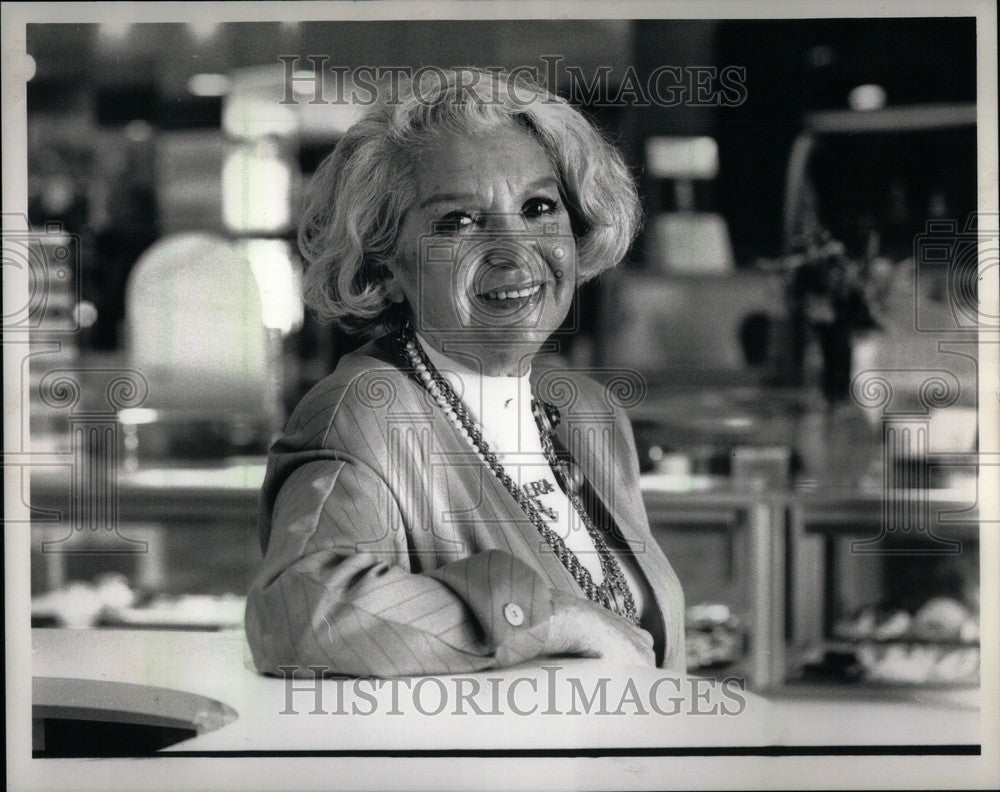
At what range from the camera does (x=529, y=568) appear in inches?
78.1

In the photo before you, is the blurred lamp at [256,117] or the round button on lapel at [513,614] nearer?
the round button on lapel at [513,614]

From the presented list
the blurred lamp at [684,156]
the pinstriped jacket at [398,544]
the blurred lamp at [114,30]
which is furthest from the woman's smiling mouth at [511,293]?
the blurred lamp at [114,30]

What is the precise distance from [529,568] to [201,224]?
33.7 inches

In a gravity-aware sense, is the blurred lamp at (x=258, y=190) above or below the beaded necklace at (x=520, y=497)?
above

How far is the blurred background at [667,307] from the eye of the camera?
2.12 m

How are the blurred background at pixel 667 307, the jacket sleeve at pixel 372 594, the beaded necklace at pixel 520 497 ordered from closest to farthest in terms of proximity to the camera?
the jacket sleeve at pixel 372 594
the beaded necklace at pixel 520 497
the blurred background at pixel 667 307

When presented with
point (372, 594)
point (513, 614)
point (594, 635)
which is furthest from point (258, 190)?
point (594, 635)

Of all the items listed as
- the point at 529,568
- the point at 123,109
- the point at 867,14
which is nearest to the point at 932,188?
the point at 867,14

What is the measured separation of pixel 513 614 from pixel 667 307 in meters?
0.63

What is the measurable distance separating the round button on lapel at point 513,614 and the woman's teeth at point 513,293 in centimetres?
53

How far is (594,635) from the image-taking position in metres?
2.01

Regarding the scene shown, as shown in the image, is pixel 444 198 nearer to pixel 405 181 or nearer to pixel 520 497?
pixel 405 181

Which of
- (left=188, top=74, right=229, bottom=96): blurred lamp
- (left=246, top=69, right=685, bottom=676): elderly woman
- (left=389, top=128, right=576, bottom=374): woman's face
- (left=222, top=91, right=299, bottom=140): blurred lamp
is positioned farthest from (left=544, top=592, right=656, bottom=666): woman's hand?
(left=188, top=74, right=229, bottom=96): blurred lamp

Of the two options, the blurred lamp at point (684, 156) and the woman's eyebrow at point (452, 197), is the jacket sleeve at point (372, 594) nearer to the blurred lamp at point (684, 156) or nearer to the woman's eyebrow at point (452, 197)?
the woman's eyebrow at point (452, 197)
